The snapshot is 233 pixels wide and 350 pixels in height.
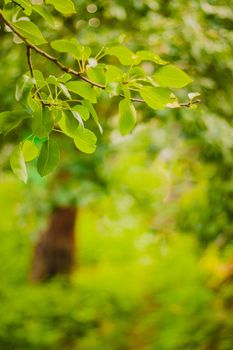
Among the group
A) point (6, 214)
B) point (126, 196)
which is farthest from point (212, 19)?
point (6, 214)

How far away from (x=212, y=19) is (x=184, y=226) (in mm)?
1469

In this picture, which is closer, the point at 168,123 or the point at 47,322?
the point at 168,123

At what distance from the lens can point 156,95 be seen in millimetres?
860

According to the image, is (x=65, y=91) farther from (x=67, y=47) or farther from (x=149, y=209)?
(x=149, y=209)

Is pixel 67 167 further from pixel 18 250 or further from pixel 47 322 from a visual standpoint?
pixel 18 250

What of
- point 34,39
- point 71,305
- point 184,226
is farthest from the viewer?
point 71,305

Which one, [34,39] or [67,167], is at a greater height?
[34,39]

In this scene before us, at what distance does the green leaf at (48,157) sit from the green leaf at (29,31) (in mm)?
204

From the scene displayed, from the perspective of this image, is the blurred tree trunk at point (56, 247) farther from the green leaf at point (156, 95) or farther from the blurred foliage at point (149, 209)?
the green leaf at point (156, 95)

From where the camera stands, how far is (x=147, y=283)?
22.9ft

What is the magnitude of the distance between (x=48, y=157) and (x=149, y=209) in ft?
15.1

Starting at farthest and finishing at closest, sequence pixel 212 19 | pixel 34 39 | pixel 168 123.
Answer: pixel 168 123 < pixel 212 19 < pixel 34 39

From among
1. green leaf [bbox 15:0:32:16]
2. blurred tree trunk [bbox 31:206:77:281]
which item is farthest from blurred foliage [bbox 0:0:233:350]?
green leaf [bbox 15:0:32:16]

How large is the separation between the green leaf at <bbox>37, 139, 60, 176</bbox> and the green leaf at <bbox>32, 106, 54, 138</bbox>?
0.18 ft
